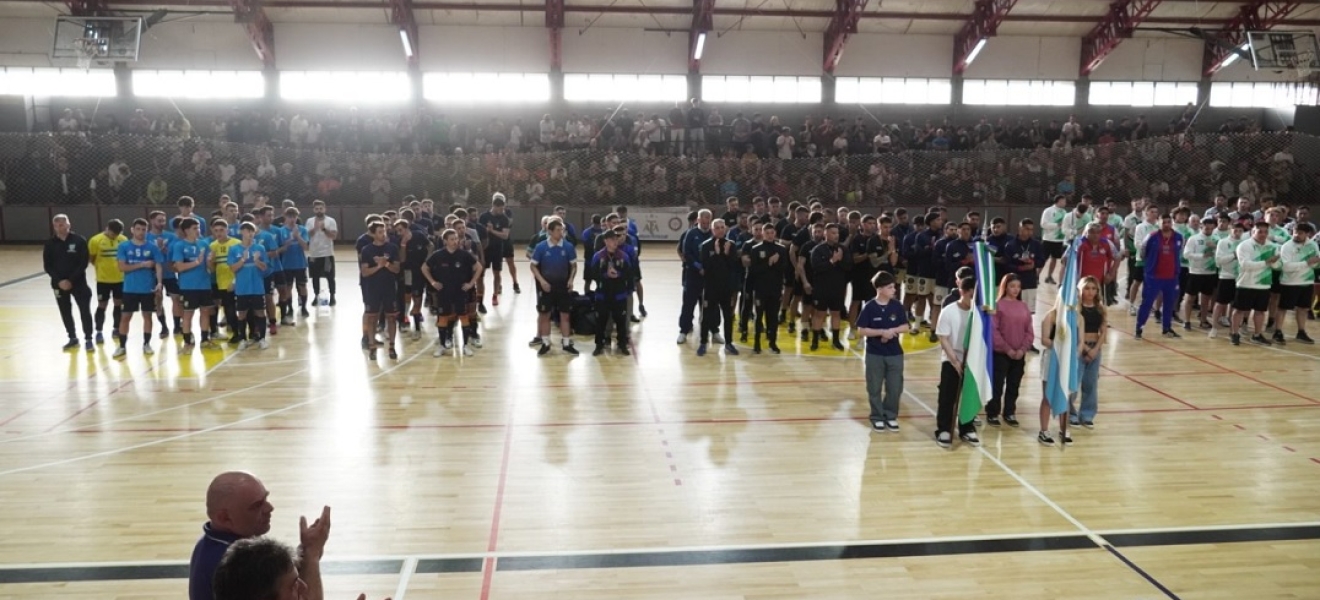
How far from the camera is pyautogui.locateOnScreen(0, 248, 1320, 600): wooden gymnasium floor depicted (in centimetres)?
630

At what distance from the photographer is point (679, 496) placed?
7668mm

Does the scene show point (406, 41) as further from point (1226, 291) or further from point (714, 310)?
point (1226, 291)

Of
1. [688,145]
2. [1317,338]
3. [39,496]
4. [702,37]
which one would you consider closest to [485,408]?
[39,496]

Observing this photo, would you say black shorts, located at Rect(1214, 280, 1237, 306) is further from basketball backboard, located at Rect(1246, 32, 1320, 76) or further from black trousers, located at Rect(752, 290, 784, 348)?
basketball backboard, located at Rect(1246, 32, 1320, 76)

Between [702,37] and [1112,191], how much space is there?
13718 millimetres

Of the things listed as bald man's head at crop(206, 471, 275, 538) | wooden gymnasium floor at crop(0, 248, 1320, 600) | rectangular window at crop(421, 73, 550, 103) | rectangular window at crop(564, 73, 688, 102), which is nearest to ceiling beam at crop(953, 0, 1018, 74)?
rectangular window at crop(564, 73, 688, 102)

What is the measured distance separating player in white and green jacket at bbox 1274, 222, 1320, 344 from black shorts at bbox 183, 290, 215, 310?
15661 millimetres

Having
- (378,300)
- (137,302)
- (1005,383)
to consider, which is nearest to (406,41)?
(137,302)

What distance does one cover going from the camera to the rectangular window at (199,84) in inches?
1172

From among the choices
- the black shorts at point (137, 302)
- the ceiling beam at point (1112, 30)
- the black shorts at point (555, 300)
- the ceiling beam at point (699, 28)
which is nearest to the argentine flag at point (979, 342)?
the black shorts at point (555, 300)

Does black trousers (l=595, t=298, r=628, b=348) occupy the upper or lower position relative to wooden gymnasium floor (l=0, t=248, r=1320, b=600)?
upper

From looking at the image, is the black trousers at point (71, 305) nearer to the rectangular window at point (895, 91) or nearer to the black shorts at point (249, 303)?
the black shorts at point (249, 303)

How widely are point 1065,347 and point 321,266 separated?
12.1 meters

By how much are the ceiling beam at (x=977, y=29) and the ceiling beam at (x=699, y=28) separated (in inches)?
352
